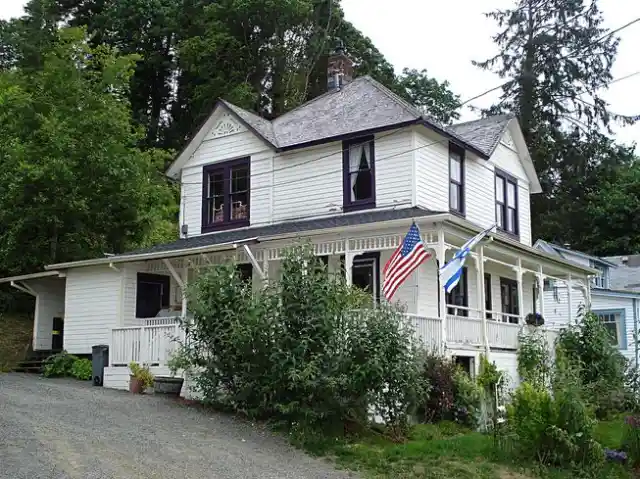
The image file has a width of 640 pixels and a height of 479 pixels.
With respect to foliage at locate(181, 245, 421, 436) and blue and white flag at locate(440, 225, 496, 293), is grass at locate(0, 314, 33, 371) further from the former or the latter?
blue and white flag at locate(440, 225, 496, 293)

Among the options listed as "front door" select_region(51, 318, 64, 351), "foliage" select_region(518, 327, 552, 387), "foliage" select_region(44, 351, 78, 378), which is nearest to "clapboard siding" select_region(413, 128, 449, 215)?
"foliage" select_region(518, 327, 552, 387)

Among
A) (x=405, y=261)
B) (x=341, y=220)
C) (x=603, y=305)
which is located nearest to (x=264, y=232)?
(x=341, y=220)

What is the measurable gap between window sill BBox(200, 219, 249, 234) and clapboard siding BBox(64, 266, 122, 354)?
3.21 meters

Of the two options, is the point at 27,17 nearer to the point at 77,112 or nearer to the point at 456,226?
the point at 77,112

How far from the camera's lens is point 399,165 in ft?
65.7

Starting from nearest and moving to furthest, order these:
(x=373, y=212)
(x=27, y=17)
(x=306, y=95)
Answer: (x=373, y=212), (x=27, y=17), (x=306, y=95)

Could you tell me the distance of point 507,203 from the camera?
2464 cm

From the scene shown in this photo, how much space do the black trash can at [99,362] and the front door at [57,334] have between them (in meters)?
4.82

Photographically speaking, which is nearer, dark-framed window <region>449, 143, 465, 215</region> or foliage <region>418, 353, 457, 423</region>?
foliage <region>418, 353, 457, 423</region>

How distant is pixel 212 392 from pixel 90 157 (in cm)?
1435

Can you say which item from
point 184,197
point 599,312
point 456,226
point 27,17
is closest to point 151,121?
point 27,17

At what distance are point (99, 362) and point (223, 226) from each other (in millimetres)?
5419

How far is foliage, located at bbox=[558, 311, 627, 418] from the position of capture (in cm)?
1959

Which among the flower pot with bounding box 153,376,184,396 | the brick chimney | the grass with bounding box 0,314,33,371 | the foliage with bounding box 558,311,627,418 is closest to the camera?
the flower pot with bounding box 153,376,184,396
